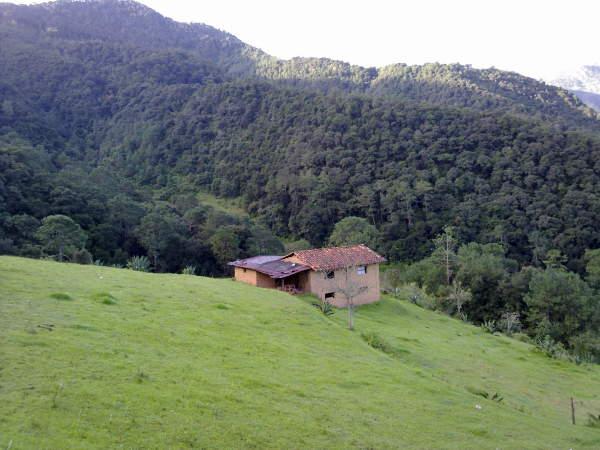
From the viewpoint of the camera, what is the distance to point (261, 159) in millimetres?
126500

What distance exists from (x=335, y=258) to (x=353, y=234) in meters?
34.2

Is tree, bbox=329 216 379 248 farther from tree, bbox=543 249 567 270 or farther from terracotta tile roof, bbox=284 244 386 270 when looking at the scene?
terracotta tile roof, bbox=284 244 386 270

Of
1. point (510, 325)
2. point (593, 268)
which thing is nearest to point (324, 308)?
point (510, 325)

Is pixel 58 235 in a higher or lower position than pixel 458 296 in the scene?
higher

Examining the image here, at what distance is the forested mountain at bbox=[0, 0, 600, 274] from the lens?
249ft

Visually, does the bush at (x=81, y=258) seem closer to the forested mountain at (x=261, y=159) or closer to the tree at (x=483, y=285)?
the forested mountain at (x=261, y=159)

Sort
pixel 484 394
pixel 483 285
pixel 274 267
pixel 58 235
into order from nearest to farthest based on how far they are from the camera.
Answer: pixel 484 394 < pixel 274 267 < pixel 58 235 < pixel 483 285

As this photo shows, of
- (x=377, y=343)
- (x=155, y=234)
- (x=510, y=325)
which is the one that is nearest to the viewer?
(x=377, y=343)

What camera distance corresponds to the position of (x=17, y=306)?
1892 centimetres

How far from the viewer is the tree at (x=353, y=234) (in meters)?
73.2

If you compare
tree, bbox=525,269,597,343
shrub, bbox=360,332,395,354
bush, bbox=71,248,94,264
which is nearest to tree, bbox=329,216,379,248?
tree, bbox=525,269,597,343

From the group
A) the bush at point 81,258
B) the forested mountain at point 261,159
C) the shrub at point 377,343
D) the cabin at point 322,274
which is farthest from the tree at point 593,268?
the bush at point 81,258

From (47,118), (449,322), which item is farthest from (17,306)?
(47,118)

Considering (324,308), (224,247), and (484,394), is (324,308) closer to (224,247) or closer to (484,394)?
(484,394)
